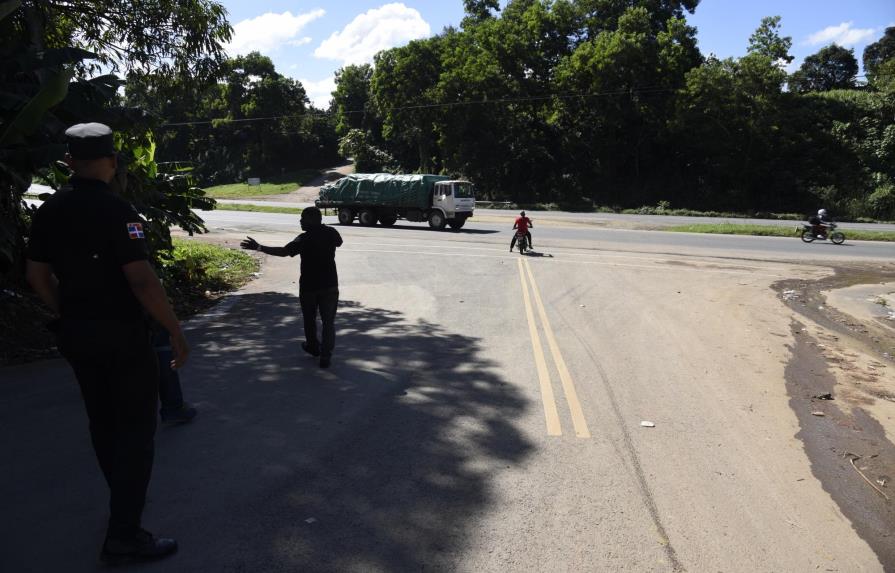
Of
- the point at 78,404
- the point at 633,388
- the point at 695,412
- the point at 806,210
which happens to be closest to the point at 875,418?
the point at 695,412

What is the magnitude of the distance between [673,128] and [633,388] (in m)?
43.5

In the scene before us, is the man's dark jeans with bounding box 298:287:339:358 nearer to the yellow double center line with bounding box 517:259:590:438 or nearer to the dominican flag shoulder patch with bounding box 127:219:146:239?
the yellow double center line with bounding box 517:259:590:438

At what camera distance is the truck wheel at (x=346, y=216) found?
3338 centimetres

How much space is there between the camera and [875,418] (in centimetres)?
616

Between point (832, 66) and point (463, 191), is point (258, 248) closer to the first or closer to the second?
point (463, 191)

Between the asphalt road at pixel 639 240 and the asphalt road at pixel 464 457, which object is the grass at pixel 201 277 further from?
the asphalt road at pixel 639 240

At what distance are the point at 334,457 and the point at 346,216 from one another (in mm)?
29418

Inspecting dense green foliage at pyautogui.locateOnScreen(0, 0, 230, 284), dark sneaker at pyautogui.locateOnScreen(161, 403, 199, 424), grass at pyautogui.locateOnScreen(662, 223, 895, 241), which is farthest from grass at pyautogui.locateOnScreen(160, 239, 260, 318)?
grass at pyautogui.locateOnScreen(662, 223, 895, 241)

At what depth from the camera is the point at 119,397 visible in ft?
10.4

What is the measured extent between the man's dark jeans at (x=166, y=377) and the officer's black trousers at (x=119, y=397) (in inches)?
74.4

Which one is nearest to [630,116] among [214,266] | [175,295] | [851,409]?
[214,266]

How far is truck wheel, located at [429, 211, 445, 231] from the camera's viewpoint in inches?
1183

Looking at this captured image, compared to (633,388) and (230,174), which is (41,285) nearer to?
(633,388)

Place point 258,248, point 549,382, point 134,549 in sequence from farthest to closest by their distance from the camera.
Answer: point 549,382
point 258,248
point 134,549
